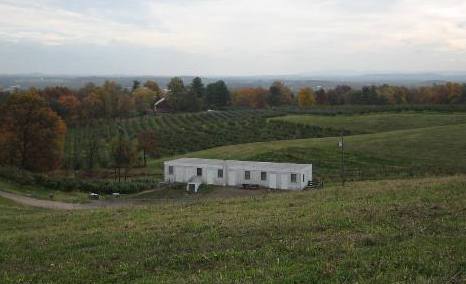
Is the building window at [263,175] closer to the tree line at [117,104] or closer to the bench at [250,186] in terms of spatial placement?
the bench at [250,186]

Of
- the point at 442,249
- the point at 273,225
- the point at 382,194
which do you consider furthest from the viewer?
the point at 382,194

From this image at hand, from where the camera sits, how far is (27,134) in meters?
56.8

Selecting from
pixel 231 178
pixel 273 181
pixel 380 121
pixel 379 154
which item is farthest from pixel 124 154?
pixel 380 121

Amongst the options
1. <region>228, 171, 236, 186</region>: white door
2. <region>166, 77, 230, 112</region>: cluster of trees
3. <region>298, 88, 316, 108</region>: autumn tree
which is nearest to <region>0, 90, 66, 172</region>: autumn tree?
<region>228, 171, 236, 186</region>: white door

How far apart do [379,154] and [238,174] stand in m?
22.6

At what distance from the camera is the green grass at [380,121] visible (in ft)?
295

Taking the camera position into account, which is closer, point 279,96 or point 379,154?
point 379,154

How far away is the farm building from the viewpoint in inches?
1719

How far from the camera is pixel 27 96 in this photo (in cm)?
5759

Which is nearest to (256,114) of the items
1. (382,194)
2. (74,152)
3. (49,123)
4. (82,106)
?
(82,106)

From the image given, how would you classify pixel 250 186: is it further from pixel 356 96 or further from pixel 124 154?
pixel 356 96

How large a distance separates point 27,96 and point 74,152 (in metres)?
24.0

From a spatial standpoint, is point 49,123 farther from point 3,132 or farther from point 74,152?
point 74,152

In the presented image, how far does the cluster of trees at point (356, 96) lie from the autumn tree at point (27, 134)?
309ft
